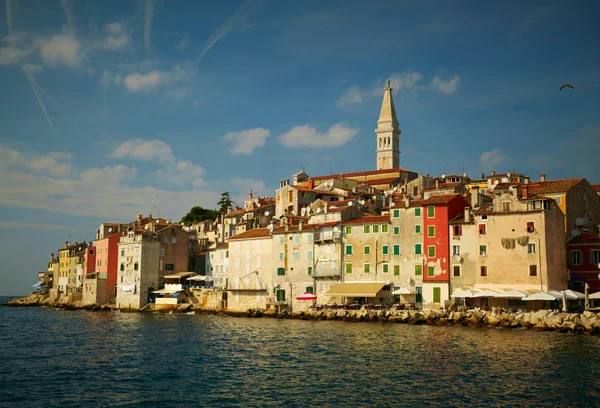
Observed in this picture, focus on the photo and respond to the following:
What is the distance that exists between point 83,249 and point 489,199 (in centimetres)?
7253

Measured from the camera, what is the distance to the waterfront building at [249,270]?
7006 centimetres

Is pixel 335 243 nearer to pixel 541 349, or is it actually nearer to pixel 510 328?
pixel 510 328

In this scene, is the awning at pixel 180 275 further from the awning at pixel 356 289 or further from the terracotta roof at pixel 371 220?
the terracotta roof at pixel 371 220

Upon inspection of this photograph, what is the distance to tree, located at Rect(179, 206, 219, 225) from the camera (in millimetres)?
123938

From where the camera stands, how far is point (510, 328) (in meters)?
49.0

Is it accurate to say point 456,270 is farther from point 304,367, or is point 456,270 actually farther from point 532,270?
point 304,367

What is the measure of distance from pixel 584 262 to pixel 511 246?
7.82m

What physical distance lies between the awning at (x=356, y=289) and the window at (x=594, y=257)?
1881 cm

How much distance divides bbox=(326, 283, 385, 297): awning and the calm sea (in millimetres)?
7544

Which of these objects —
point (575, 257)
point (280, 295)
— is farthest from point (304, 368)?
point (575, 257)

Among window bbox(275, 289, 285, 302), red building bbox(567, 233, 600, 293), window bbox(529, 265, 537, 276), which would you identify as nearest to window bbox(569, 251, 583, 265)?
red building bbox(567, 233, 600, 293)

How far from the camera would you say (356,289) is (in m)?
60.9

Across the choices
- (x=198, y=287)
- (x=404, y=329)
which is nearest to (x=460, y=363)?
(x=404, y=329)

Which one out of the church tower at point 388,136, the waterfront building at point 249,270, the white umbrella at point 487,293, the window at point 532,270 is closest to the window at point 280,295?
the waterfront building at point 249,270
